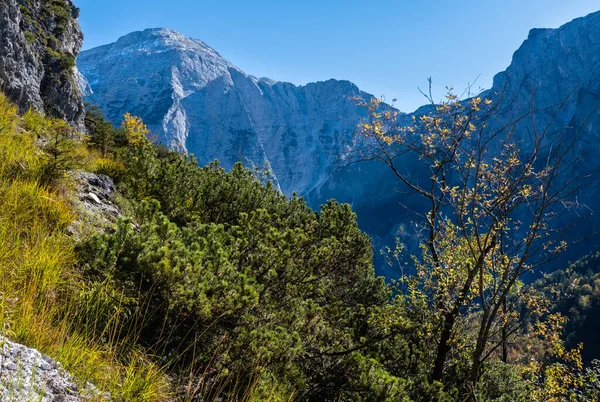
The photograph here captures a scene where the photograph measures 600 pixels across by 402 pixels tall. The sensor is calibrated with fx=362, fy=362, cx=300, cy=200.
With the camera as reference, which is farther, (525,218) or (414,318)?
(525,218)

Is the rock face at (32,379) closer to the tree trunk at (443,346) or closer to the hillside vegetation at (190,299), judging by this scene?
the hillside vegetation at (190,299)

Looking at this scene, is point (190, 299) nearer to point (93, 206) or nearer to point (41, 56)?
point (93, 206)

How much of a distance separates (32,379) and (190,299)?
2121 millimetres

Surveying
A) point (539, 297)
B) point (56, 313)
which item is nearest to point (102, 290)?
point (56, 313)

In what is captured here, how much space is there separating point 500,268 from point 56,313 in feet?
24.4

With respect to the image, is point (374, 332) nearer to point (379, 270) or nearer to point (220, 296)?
point (220, 296)

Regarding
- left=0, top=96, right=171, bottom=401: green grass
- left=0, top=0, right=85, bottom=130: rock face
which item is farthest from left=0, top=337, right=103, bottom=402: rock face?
left=0, top=0, right=85, bottom=130: rock face

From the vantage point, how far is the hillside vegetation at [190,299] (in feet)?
9.77

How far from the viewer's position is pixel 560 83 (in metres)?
163

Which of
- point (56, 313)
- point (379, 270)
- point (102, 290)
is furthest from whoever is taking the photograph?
point (379, 270)

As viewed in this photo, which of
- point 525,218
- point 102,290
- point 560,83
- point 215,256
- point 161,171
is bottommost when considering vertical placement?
point 102,290

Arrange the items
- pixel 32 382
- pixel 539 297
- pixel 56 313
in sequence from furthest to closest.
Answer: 1. pixel 539 297
2. pixel 56 313
3. pixel 32 382

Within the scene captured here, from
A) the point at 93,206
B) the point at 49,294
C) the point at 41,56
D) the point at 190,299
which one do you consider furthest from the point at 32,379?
the point at 41,56

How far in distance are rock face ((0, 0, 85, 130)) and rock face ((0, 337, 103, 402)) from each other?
91.6 ft
